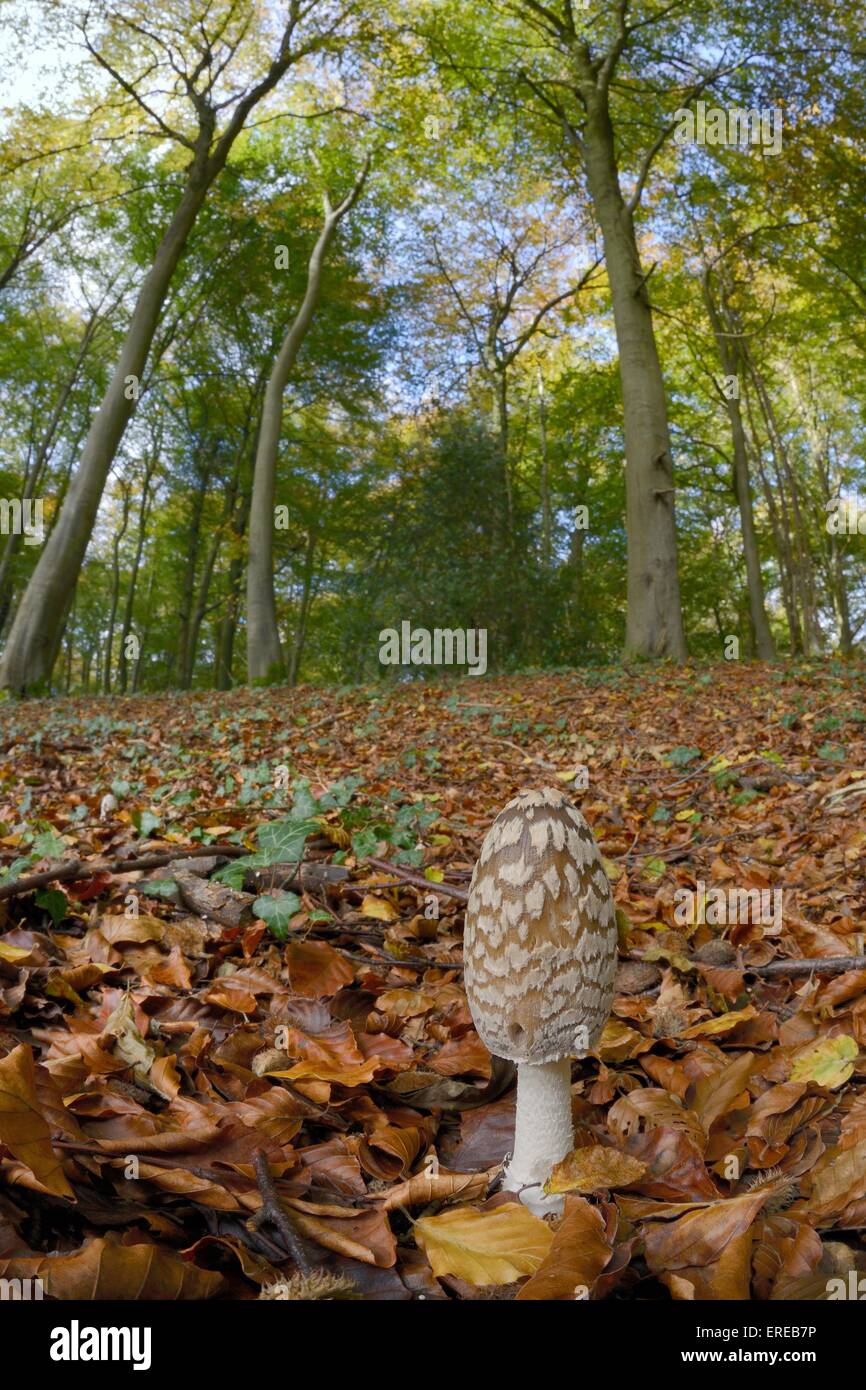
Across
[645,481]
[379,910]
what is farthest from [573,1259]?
[645,481]

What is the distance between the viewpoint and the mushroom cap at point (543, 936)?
5.72 feet

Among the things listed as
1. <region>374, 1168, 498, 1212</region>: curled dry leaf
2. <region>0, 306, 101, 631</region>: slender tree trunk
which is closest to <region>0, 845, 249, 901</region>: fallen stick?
<region>374, 1168, 498, 1212</region>: curled dry leaf

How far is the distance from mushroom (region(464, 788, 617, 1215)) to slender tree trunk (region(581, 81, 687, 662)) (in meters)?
11.8

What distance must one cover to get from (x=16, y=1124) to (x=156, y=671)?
42.2 metres

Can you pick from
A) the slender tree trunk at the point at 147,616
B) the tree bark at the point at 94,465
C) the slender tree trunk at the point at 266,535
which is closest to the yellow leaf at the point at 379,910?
the tree bark at the point at 94,465

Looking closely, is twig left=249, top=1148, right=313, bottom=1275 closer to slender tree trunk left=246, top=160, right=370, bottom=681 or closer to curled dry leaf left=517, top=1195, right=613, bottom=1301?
Result: curled dry leaf left=517, top=1195, right=613, bottom=1301

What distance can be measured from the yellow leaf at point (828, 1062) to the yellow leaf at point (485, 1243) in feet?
3.10

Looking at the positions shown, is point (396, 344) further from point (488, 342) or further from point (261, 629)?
point (261, 629)

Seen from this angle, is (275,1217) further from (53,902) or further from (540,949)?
(53,902)

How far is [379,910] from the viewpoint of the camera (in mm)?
3346

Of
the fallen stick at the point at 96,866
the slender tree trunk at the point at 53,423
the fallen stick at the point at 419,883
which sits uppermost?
the slender tree trunk at the point at 53,423

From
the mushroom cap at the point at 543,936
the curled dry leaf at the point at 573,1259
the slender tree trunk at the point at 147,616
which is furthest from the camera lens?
the slender tree trunk at the point at 147,616

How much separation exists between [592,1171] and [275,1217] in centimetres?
69

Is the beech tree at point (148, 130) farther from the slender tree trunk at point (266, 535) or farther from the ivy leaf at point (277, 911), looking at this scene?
the ivy leaf at point (277, 911)
